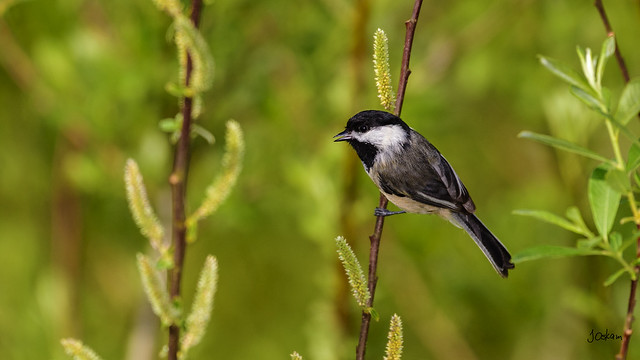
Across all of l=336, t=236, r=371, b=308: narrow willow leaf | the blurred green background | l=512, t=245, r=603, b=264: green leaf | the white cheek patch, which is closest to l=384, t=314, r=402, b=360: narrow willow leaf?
l=336, t=236, r=371, b=308: narrow willow leaf

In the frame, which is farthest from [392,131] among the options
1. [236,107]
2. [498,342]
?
[498,342]

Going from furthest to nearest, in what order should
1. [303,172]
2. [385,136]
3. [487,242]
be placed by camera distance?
[303,172], [385,136], [487,242]

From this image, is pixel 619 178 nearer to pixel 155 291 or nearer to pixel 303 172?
pixel 155 291

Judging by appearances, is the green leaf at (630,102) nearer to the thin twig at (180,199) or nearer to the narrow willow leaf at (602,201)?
the narrow willow leaf at (602,201)

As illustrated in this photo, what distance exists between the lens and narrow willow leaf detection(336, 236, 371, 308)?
109 cm

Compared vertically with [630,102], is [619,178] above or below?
below

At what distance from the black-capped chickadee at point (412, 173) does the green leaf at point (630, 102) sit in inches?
27.7

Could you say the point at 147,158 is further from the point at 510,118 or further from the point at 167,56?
the point at 510,118

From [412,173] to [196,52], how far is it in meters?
0.89

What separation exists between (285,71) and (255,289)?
1.11 metres

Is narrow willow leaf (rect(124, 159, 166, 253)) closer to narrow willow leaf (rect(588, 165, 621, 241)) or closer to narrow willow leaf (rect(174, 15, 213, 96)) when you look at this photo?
narrow willow leaf (rect(174, 15, 213, 96))

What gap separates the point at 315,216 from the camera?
2574 millimetres

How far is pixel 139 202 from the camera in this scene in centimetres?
124

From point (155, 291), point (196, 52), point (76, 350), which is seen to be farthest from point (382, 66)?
point (76, 350)
